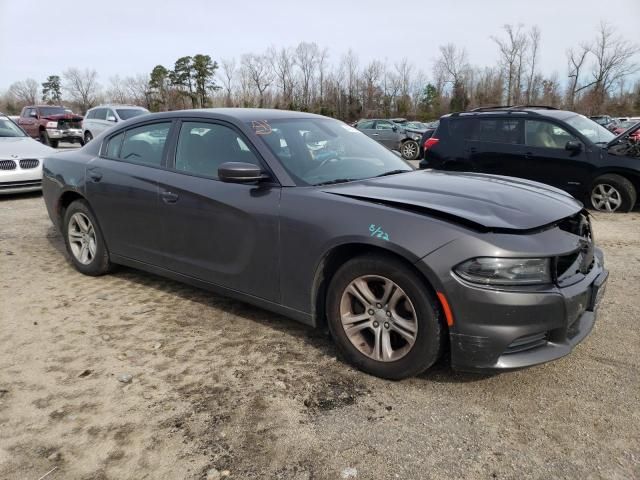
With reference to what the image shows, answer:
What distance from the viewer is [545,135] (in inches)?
318

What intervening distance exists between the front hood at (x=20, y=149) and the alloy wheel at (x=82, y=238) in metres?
5.31

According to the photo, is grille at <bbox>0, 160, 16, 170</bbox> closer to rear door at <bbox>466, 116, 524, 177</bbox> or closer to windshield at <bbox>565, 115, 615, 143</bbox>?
rear door at <bbox>466, 116, 524, 177</bbox>

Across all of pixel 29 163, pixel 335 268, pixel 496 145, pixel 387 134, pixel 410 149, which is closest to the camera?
pixel 335 268

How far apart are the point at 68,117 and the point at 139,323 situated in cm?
2121

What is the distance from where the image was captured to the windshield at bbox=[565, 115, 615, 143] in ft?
26.2

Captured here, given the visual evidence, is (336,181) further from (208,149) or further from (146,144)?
(146,144)

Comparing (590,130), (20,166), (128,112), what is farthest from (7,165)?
(128,112)

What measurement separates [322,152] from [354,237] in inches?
40.6

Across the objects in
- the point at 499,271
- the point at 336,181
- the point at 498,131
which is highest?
the point at 498,131

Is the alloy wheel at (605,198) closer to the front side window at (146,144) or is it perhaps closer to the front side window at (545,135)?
the front side window at (545,135)

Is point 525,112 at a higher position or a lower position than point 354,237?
higher

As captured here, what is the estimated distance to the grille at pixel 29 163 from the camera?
911 centimetres

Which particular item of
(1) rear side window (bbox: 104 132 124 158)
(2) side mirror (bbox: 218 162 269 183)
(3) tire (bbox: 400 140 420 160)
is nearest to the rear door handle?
(1) rear side window (bbox: 104 132 124 158)

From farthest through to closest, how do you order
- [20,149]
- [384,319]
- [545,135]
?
[20,149] < [545,135] < [384,319]
